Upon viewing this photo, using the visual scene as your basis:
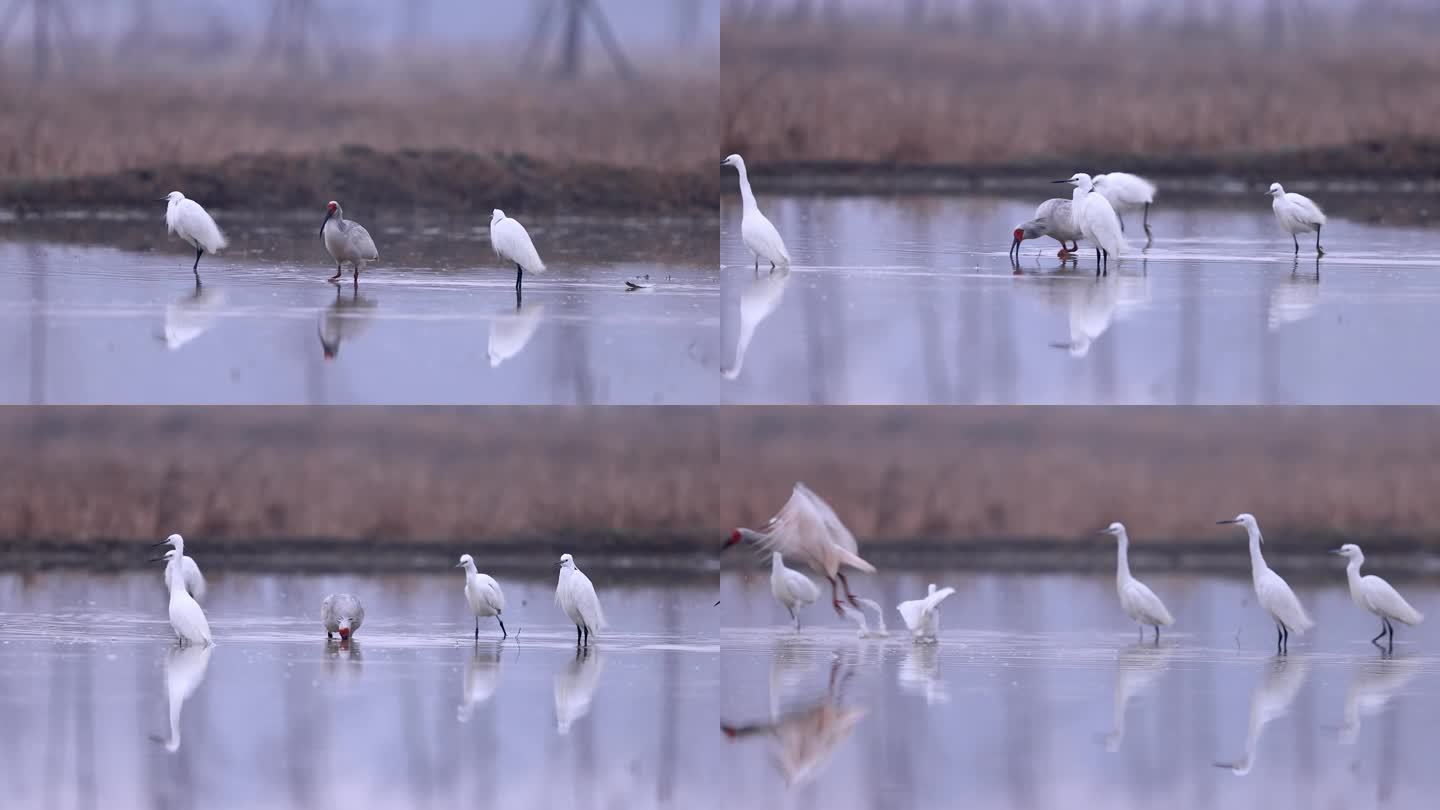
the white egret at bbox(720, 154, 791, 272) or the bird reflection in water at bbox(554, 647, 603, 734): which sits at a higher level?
the white egret at bbox(720, 154, 791, 272)

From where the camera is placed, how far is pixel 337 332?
38.9ft

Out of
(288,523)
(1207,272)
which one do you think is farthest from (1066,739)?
(288,523)

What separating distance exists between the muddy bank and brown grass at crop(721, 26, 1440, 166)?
0.96m

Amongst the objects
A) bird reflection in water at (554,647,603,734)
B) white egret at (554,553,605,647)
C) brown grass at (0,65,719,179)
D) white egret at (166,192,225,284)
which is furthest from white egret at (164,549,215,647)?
brown grass at (0,65,719,179)

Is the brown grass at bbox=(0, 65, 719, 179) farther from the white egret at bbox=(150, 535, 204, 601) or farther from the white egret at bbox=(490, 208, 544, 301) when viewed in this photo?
the white egret at bbox=(150, 535, 204, 601)

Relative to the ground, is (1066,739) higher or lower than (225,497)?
lower

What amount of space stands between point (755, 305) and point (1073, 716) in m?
4.98

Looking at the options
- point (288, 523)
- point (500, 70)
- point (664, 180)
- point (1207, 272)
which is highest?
point (500, 70)

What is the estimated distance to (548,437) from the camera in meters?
15.4

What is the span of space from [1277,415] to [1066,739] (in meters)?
8.13

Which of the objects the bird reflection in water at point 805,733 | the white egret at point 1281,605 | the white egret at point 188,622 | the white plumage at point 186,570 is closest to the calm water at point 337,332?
the white plumage at point 186,570

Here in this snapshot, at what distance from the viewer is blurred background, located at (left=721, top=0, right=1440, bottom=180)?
60.1 ft

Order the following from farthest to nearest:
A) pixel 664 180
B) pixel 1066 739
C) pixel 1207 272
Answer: pixel 664 180, pixel 1207 272, pixel 1066 739

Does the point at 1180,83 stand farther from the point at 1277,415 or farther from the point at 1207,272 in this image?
the point at 1207,272
